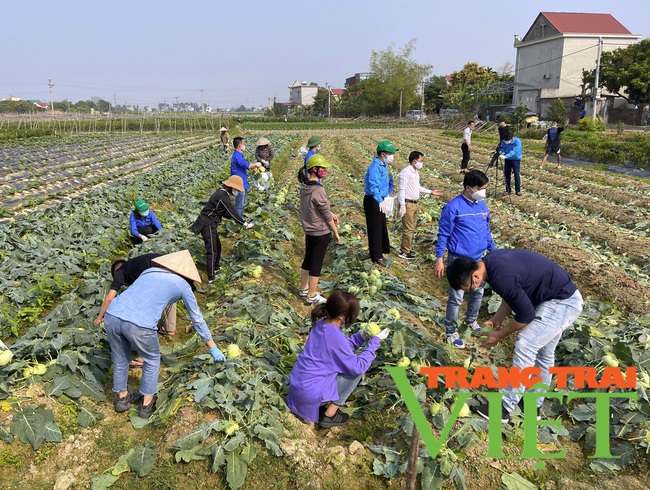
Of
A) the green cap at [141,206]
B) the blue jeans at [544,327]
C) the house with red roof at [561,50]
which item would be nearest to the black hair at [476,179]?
the blue jeans at [544,327]

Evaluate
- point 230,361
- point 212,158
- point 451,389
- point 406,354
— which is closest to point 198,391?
point 230,361

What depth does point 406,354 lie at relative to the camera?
4.09m

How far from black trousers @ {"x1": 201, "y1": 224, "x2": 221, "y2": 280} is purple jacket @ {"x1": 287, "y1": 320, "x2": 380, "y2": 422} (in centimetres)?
361

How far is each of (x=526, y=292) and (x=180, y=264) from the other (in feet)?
9.39

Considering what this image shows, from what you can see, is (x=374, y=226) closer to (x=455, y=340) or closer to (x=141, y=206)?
(x=455, y=340)

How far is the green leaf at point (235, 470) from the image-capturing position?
3.12m

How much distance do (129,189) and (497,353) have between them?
10925 mm

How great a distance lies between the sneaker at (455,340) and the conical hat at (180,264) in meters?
2.93

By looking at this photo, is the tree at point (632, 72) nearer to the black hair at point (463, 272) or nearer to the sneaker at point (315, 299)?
the sneaker at point (315, 299)

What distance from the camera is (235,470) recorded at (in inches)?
→ 126

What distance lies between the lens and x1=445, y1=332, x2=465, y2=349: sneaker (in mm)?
5043

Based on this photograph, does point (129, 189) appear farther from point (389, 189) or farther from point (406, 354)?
point (406, 354)

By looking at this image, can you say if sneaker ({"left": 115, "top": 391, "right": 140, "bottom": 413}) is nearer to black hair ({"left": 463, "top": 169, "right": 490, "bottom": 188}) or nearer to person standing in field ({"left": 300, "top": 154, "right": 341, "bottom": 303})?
person standing in field ({"left": 300, "top": 154, "right": 341, "bottom": 303})

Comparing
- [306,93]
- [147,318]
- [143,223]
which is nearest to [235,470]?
[147,318]
